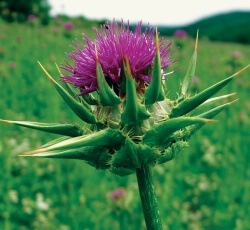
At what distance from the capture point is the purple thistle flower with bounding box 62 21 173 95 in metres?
1.20

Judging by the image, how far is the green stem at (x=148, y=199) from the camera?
109 cm

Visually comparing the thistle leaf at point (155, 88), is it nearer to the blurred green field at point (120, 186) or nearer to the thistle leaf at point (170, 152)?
the thistle leaf at point (170, 152)

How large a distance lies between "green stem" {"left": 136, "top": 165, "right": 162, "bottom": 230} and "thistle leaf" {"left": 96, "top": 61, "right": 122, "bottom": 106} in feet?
0.67

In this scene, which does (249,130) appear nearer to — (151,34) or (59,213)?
(59,213)

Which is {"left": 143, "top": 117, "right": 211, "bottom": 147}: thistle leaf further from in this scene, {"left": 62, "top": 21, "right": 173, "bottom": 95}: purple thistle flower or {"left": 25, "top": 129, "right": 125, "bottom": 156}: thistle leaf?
{"left": 62, "top": 21, "right": 173, "bottom": 95}: purple thistle flower

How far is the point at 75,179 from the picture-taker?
337 cm

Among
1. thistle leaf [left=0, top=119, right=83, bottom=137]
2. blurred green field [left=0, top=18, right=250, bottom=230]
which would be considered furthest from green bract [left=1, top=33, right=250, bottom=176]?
blurred green field [left=0, top=18, right=250, bottom=230]

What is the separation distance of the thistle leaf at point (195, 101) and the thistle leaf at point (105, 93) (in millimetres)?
166

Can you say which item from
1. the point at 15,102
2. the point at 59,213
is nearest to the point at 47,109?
the point at 15,102

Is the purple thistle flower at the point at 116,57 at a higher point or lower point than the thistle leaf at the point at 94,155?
higher

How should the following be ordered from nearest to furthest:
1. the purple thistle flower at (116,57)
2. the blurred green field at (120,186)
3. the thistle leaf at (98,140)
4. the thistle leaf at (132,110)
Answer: the thistle leaf at (98,140)
the thistle leaf at (132,110)
the purple thistle flower at (116,57)
the blurred green field at (120,186)

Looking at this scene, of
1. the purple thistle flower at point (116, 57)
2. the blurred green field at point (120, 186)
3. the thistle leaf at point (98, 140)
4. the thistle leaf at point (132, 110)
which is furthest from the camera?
the blurred green field at point (120, 186)

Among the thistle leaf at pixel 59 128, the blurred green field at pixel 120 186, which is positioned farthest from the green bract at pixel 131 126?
the blurred green field at pixel 120 186

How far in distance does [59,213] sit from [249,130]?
7.73 feet
